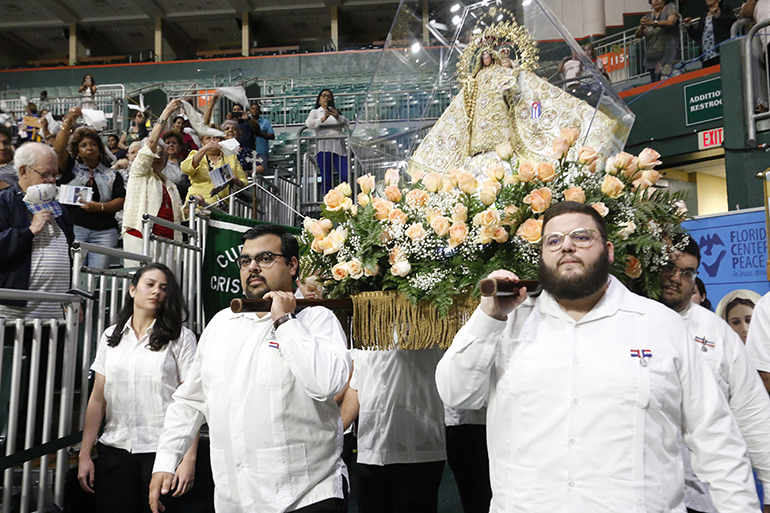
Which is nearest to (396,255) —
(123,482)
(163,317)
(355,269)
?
(355,269)

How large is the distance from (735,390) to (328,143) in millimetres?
7075

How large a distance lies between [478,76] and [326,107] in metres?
6.30

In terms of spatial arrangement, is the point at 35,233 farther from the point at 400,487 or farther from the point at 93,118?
the point at 93,118

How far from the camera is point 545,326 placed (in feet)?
7.18

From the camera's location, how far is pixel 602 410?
2.00m

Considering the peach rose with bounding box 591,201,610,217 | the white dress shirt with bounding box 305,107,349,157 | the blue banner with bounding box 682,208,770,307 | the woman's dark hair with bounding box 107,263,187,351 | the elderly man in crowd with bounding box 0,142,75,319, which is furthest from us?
the white dress shirt with bounding box 305,107,349,157

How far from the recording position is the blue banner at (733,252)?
5.61 meters

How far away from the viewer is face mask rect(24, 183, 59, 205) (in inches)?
162

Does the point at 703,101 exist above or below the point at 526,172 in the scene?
above

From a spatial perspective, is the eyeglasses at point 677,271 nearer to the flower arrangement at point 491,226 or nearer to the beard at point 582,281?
the flower arrangement at point 491,226

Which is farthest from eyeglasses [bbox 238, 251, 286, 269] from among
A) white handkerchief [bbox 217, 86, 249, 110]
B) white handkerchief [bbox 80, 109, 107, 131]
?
white handkerchief [bbox 80, 109, 107, 131]

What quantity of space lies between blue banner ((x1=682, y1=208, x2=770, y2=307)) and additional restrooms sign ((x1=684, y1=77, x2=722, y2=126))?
3.62 m

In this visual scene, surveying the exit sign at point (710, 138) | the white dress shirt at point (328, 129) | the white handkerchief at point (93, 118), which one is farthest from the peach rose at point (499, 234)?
the white handkerchief at point (93, 118)

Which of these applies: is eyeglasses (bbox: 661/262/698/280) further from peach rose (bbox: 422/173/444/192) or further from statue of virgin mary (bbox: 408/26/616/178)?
peach rose (bbox: 422/173/444/192)
